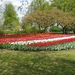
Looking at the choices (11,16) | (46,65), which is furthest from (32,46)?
(11,16)

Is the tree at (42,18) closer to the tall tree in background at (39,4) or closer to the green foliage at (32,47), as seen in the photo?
the tall tree in background at (39,4)

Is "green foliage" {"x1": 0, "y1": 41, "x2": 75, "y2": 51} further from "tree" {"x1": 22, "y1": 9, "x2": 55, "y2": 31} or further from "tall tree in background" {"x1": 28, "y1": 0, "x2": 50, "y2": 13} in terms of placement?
"tree" {"x1": 22, "y1": 9, "x2": 55, "y2": 31}

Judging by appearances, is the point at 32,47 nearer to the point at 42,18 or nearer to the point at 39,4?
the point at 42,18

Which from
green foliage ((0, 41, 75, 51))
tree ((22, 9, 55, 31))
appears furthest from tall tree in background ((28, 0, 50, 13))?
green foliage ((0, 41, 75, 51))

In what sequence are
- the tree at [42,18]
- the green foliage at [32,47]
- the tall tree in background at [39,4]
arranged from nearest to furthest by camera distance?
the green foliage at [32,47], the tree at [42,18], the tall tree in background at [39,4]

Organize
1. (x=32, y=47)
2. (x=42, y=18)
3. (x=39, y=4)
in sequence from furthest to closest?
(x=39, y=4), (x=42, y=18), (x=32, y=47)

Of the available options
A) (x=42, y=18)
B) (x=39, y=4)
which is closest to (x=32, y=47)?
(x=42, y=18)

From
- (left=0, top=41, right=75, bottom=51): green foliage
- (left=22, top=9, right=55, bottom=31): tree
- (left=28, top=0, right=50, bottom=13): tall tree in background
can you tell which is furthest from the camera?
(left=28, top=0, right=50, bottom=13): tall tree in background

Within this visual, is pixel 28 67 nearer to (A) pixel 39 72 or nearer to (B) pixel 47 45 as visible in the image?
(A) pixel 39 72

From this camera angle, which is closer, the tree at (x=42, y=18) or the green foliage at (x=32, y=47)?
the green foliage at (x=32, y=47)

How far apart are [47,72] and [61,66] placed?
4.45 feet

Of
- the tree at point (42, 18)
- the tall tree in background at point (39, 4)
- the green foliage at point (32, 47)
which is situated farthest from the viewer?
the tall tree in background at point (39, 4)

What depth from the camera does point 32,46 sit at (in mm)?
15102

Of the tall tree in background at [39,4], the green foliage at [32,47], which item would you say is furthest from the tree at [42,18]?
the green foliage at [32,47]
